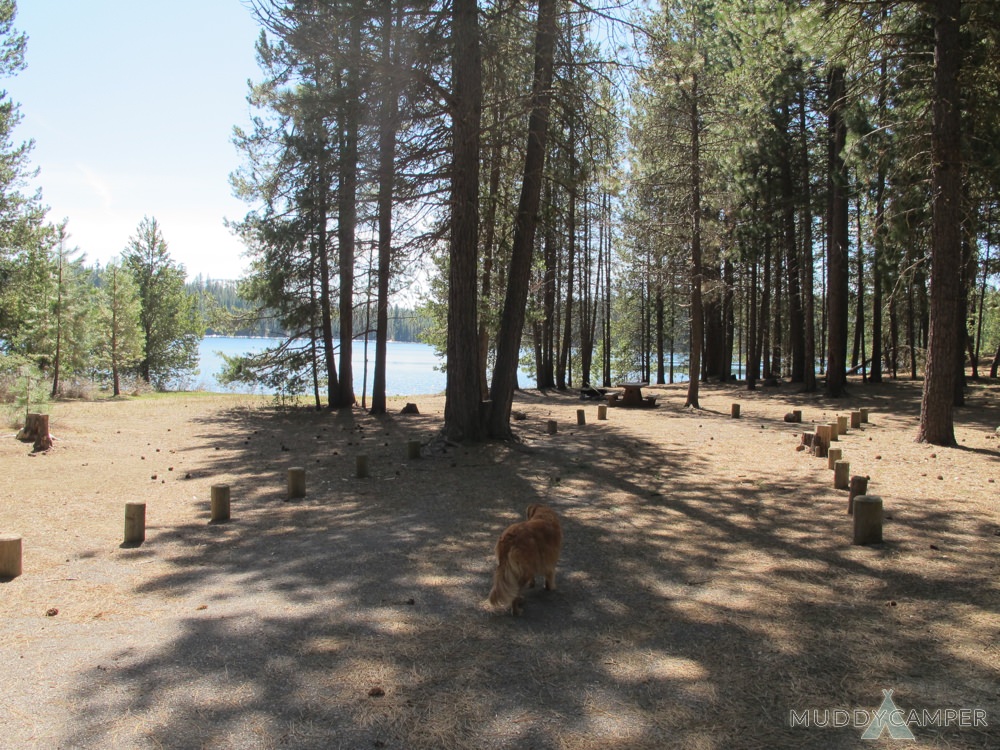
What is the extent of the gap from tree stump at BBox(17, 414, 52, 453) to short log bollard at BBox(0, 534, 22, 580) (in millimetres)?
6824

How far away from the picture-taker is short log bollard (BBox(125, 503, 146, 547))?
6.18 m

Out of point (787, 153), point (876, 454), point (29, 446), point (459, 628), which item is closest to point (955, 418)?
point (876, 454)

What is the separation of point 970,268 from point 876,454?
1181cm

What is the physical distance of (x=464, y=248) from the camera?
10.7 metres

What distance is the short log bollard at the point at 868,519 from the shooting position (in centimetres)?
536

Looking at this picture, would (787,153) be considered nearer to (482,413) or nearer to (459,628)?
(482,413)

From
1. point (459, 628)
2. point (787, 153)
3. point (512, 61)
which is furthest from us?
point (787, 153)

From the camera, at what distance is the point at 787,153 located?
62.6 feet

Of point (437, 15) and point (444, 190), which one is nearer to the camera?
point (437, 15)

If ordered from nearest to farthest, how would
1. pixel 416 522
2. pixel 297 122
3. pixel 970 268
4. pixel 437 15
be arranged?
pixel 416 522 < pixel 437 15 < pixel 297 122 < pixel 970 268

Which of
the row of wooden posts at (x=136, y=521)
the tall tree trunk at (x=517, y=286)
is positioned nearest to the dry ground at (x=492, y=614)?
the row of wooden posts at (x=136, y=521)

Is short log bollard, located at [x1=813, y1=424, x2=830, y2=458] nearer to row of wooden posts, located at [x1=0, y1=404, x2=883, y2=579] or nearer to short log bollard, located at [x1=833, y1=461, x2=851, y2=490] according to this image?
row of wooden posts, located at [x1=0, y1=404, x2=883, y2=579]

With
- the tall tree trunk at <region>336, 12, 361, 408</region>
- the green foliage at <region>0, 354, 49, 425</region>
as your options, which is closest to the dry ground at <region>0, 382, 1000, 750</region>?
the green foliage at <region>0, 354, 49, 425</region>

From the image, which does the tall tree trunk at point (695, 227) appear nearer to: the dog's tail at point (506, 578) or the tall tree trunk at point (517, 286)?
the tall tree trunk at point (517, 286)
